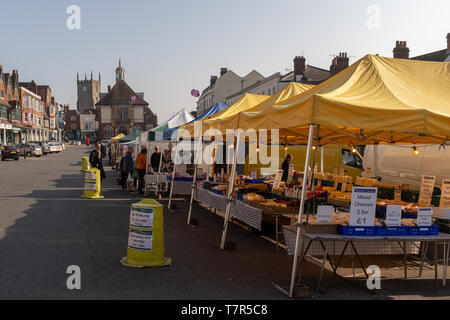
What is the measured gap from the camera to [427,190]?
26.1 feet

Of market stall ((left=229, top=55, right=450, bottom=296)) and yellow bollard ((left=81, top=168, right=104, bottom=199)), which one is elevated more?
market stall ((left=229, top=55, right=450, bottom=296))

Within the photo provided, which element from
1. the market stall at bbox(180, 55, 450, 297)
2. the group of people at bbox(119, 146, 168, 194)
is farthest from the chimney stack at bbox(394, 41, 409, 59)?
the market stall at bbox(180, 55, 450, 297)

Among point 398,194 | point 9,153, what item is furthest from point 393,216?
point 9,153

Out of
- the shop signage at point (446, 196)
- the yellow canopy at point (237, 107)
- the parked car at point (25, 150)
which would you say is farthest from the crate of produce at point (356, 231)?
the parked car at point (25, 150)

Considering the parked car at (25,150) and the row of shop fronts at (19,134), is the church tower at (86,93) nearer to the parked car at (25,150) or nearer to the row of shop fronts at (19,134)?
the row of shop fronts at (19,134)

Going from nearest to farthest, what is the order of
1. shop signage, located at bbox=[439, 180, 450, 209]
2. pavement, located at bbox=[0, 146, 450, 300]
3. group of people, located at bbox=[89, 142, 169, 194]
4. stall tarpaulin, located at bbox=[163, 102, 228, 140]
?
pavement, located at bbox=[0, 146, 450, 300] < shop signage, located at bbox=[439, 180, 450, 209] < stall tarpaulin, located at bbox=[163, 102, 228, 140] < group of people, located at bbox=[89, 142, 169, 194]

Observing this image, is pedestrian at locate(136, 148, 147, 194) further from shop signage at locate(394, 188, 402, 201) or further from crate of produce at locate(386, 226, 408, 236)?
crate of produce at locate(386, 226, 408, 236)

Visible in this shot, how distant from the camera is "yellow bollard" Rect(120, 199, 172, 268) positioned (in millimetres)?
6828

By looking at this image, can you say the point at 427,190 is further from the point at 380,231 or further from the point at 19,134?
the point at 19,134

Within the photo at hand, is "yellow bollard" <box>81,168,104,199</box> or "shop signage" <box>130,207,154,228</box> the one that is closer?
"shop signage" <box>130,207,154,228</box>

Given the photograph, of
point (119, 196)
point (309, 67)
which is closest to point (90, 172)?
point (119, 196)

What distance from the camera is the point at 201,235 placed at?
960cm

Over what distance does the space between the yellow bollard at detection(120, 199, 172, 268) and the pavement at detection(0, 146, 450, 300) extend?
0.22 m

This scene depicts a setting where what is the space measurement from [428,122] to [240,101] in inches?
286
